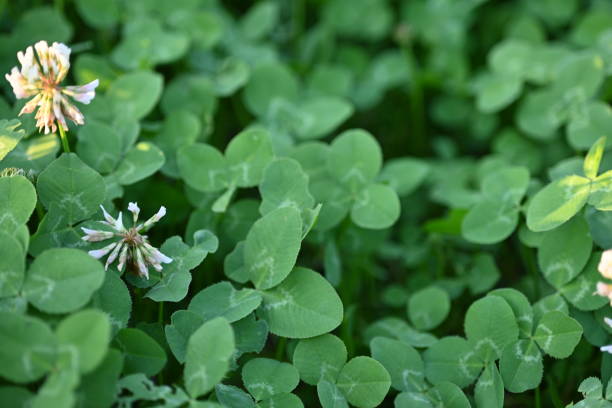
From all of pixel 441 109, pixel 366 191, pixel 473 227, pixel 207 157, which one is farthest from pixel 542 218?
pixel 441 109

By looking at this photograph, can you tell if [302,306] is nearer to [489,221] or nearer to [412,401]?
[412,401]

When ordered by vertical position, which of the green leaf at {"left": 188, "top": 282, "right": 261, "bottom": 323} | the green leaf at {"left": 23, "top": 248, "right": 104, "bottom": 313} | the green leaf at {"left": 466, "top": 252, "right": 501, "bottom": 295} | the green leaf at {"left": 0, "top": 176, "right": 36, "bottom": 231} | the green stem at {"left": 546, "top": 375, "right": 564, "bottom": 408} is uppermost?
Answer: the green leaf at {"left": 0, "top": 176, "right": 36, "bottom": 231}

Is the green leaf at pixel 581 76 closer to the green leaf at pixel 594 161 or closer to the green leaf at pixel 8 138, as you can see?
the green leaf at pixel 594 161

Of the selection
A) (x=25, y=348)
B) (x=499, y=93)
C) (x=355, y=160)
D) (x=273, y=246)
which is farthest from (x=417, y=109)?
(x=25, y=348)

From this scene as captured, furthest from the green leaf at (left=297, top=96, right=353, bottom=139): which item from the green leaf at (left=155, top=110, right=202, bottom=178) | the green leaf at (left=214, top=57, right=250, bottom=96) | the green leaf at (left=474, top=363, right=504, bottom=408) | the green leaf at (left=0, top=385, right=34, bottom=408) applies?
the green leaf at (left=0, top=385, right=34, bottom=408)

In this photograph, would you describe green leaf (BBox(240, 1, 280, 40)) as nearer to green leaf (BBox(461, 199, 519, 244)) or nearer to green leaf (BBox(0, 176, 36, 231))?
green leaf (BBox(461, 199, 519, 244))
